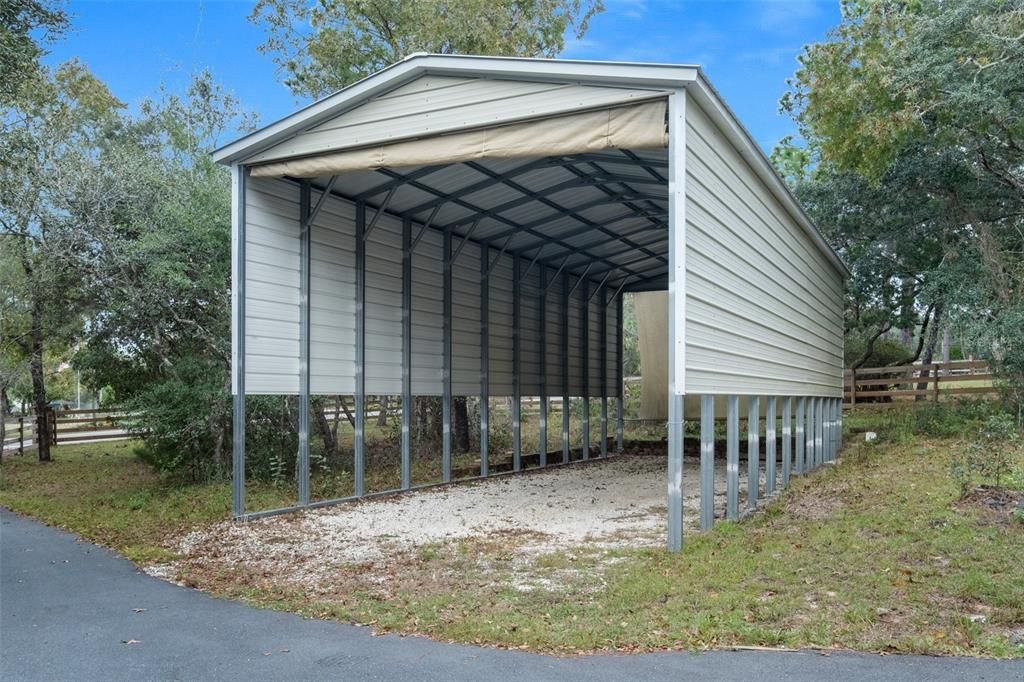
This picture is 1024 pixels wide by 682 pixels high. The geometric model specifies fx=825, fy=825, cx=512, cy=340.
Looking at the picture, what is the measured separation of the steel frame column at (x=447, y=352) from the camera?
39.4 feet

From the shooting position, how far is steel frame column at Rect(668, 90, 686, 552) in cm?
675

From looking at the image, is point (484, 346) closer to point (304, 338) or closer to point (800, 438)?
point (304, 338)

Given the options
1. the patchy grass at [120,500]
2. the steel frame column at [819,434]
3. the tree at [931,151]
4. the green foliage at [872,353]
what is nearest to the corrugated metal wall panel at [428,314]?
the patchy grass at [120,500]

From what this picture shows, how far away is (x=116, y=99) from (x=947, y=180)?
19718 mm

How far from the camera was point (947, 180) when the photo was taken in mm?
15984

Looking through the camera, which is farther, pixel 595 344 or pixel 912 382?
pixel 912 382

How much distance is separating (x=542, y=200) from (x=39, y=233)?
7.94m

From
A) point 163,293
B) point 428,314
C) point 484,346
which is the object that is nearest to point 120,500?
point 163,293

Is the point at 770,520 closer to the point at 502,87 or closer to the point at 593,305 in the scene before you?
the point at 502,87

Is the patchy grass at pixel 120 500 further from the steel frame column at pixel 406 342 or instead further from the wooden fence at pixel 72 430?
the wooden fence at pixel 72 430

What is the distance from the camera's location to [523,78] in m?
7.53

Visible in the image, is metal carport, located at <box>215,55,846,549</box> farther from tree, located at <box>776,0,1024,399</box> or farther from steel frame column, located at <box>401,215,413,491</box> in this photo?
tree, located at <box>776,0,1024,399</box>

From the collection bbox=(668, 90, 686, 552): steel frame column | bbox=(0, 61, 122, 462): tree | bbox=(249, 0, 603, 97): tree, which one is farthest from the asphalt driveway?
bbox=(249, 0, 603, 97): tree

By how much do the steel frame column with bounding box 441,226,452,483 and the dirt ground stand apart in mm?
491
